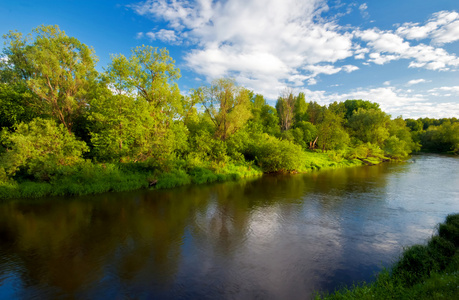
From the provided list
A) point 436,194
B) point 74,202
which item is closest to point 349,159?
point 436,194

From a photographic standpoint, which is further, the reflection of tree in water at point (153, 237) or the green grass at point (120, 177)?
the green grass at point (120, 177)

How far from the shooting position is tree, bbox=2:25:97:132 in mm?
22737

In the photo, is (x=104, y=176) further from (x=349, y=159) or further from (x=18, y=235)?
(x=349, y=159)

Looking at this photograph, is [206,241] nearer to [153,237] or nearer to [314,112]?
[153,237]

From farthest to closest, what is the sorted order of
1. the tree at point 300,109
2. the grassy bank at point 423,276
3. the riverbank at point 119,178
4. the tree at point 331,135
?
the tree at point 300,109 < the tree at point 331,135 < the riverbank at point 119,178 < the grassy bank at point 423,276

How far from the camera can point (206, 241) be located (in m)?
13.2

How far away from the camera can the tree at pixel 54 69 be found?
2274cm

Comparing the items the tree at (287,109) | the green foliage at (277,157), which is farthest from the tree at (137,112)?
the tree at (287,109)

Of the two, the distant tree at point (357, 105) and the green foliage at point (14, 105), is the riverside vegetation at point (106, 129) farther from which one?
the distant tree at point (357, 105)

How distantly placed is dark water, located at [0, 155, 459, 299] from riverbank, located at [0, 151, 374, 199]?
1666mm

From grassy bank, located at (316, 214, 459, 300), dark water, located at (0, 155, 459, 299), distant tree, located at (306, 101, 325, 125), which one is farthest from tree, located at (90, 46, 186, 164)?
distant tree, located at (306, 101, 325, 125)

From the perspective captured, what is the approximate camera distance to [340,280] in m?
9.42

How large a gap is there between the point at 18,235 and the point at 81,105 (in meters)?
16.8

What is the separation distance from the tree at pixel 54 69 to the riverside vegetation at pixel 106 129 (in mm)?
97
